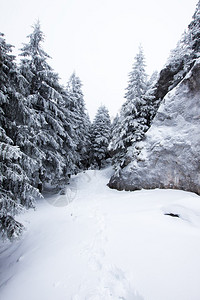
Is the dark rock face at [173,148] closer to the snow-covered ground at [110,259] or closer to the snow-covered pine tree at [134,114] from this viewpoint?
the snow-covered pine tree at [134,114]

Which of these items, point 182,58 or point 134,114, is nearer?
point 182,58

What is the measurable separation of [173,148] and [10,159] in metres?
8.52

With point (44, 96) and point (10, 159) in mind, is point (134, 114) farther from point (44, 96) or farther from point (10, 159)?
point (10, 159)

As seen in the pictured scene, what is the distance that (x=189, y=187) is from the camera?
7695 mm

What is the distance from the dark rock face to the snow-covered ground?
2142 millimetres

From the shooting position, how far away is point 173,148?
28.6ft

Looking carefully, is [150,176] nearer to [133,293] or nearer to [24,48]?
[133,293]

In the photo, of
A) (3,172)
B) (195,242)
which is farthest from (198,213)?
(3,172)

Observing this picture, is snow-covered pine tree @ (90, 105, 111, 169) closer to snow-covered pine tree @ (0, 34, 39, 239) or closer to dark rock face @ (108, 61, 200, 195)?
dark rock face @ (108, 61, 200, 195)

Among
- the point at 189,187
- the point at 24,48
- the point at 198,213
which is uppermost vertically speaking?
the point at 24,48

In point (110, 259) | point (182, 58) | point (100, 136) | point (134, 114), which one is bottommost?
point (110, 259)

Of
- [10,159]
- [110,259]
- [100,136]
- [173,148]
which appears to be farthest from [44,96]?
[100,136]

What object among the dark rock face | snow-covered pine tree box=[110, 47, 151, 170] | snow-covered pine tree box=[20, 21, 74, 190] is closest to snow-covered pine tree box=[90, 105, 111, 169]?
snow-covered pine tree box=[110, 47, 151, 170]

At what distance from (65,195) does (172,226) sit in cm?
872
